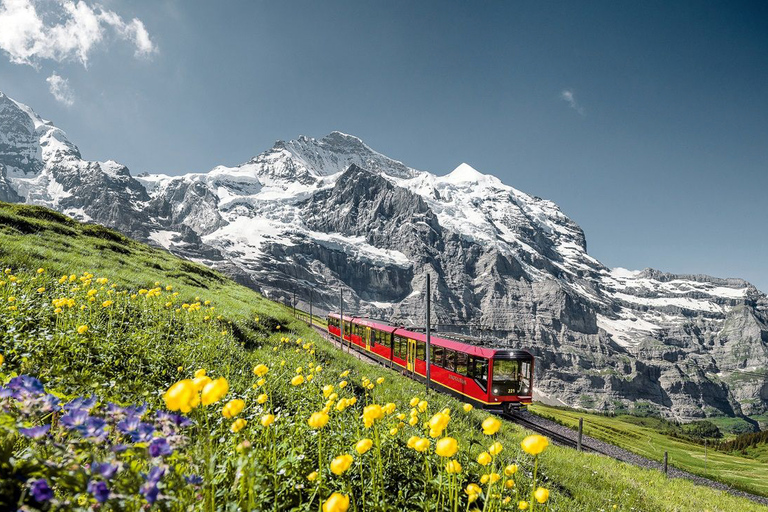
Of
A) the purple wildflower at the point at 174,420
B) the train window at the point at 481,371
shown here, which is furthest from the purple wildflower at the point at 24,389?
the train window at the point at 481,371

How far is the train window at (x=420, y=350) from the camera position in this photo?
82.6 feet

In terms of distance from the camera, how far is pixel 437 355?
24.0m

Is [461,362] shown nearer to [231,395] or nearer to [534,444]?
[231,395]

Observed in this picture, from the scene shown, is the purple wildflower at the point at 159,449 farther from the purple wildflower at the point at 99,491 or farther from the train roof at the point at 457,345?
the train roof at the point at 457,345

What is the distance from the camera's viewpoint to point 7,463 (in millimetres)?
1412

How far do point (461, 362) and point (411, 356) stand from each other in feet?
18.0

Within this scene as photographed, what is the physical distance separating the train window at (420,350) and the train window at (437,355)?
0.95 metres

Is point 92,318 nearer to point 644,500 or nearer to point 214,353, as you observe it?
point 214,353

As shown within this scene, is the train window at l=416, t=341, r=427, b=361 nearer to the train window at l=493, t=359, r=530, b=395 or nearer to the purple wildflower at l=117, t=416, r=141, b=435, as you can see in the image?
the train window at l=493, t=359, r=530, b=395

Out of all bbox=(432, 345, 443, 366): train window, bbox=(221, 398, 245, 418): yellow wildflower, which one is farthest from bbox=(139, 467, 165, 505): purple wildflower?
bbox=(432, 345, 443, 366): train window

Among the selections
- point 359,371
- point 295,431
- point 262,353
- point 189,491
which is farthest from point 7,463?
point 359,371

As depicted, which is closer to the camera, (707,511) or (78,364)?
(78,364)

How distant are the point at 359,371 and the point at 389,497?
33.2 feet

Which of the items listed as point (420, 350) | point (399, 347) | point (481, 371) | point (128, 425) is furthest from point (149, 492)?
point (399, 347)
